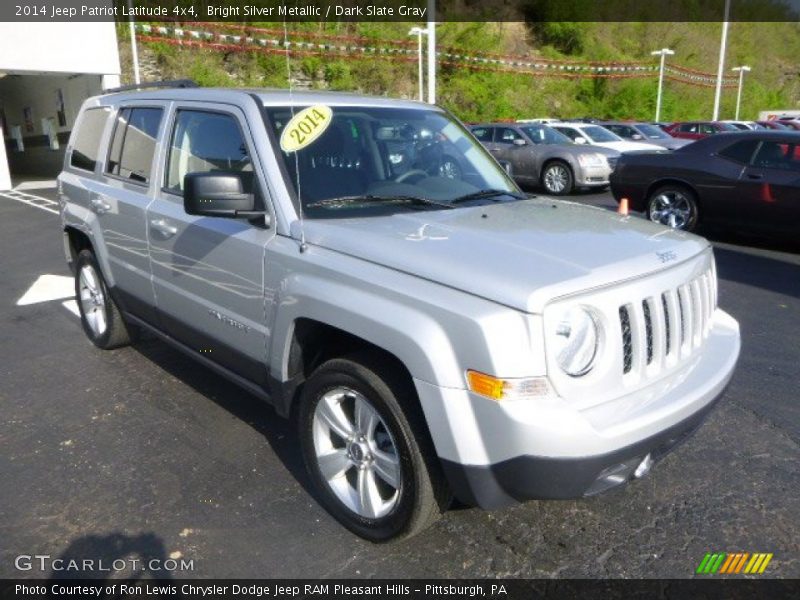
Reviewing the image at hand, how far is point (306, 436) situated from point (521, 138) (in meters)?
13.3

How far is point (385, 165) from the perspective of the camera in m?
3.53

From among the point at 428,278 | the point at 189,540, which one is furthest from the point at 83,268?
the point at 428,278

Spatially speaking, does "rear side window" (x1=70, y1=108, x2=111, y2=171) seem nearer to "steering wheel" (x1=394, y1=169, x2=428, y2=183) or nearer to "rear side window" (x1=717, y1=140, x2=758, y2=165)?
"steering wheel" (x1=394, y1=169, x2=428, y2=183)

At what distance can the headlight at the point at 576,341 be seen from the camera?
2342 millimetres

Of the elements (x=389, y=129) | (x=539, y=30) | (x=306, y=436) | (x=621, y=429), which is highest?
(x=539, y=30)

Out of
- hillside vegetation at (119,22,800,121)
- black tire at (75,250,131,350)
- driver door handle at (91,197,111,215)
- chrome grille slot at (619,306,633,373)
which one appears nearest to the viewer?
chrome grille slot at (619,306,633,373)

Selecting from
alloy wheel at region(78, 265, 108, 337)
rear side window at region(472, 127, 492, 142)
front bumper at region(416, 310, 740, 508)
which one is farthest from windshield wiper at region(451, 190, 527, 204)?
rear side window at region(472, 127, 492, 142)

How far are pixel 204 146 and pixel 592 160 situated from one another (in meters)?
11.6

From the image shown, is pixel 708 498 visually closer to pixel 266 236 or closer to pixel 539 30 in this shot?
pixel 266 236

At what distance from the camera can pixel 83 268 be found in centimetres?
534

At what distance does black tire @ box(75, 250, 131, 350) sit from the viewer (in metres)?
5.09

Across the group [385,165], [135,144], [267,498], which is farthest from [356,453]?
[135,144]

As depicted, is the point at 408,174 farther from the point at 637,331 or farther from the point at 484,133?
the point at 484,133

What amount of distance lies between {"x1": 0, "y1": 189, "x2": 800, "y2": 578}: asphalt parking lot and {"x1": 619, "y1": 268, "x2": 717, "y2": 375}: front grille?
84 cm
